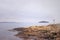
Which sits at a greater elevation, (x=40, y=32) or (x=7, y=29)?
(x=7, y=29)

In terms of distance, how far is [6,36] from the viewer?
8.83 ft

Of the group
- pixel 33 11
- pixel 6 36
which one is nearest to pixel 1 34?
pixel 6 36

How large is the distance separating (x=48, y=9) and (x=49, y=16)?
0.18 metres

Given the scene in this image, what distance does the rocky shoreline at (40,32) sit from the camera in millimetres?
2730

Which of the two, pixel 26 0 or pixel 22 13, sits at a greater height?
pixel 26 0

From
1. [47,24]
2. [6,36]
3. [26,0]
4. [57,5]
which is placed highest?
[26,0]

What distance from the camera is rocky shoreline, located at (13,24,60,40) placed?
2730 millimetres

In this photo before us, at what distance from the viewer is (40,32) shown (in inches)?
110

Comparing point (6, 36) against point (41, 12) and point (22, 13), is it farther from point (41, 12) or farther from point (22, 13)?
point (41, 12)

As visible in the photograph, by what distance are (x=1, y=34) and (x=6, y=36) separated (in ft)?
0.40

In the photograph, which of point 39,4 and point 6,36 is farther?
point 39,4

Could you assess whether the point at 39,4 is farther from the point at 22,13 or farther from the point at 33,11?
the point at 22,13

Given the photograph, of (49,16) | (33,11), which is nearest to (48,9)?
(49,16)

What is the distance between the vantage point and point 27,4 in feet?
9.38
